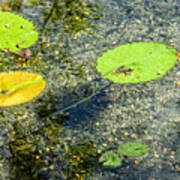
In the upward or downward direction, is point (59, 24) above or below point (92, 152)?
above

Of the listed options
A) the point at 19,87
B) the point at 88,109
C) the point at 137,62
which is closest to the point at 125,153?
the point at 88,109

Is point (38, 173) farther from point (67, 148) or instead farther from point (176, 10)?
point (176, 10)

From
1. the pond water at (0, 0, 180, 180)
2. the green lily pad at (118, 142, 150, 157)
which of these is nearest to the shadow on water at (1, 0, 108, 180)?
the pond water at (0, 0, 180, 180)

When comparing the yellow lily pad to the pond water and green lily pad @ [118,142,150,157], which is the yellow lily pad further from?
green lily pad @ [118,142,150,157]

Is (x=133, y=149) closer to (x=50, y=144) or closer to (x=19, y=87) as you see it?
(x=50, y=144)

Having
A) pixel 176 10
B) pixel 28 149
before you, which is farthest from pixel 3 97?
pixel 176 10

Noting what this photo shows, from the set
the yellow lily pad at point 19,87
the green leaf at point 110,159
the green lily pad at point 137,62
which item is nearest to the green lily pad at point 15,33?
the yellow lily pad at point 19,87
